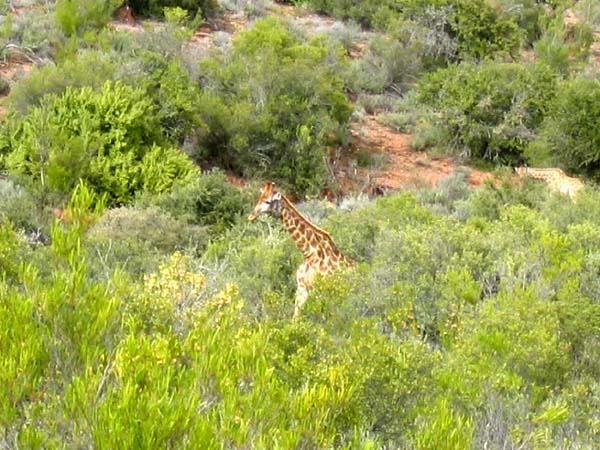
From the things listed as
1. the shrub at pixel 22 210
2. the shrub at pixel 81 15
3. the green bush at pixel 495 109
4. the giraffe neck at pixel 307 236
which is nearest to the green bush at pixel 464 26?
the green bush at pixel 495 109

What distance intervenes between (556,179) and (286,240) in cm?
541

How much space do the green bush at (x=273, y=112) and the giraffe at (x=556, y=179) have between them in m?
3.03

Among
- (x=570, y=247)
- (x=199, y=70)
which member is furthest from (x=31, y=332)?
(x=199, y=70)

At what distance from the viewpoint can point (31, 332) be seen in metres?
4.38

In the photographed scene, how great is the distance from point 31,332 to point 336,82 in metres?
14.7

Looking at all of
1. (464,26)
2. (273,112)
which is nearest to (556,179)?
(273,112)

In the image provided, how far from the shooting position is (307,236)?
9.67 metres

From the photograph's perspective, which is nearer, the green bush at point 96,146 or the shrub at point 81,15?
the green bush at point 96,146

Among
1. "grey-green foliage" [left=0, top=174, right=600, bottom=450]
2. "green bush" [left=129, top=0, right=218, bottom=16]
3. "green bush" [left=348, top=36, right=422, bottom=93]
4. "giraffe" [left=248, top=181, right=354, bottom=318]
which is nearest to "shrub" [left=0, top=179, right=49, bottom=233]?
"grey-green foliage" [left=0, top=174, right=600, bottom=450]

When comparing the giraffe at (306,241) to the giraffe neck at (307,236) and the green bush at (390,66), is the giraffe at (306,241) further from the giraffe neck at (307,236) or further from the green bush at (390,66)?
the green bush at (390,66)

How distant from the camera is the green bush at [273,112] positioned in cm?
1608

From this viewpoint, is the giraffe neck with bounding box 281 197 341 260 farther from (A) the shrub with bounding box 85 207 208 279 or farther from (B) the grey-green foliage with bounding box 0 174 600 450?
(A) the shrub with bounding box 85 207 208 279

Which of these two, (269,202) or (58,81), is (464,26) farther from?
(269,202)

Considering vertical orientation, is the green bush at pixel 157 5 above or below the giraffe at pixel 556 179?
below
